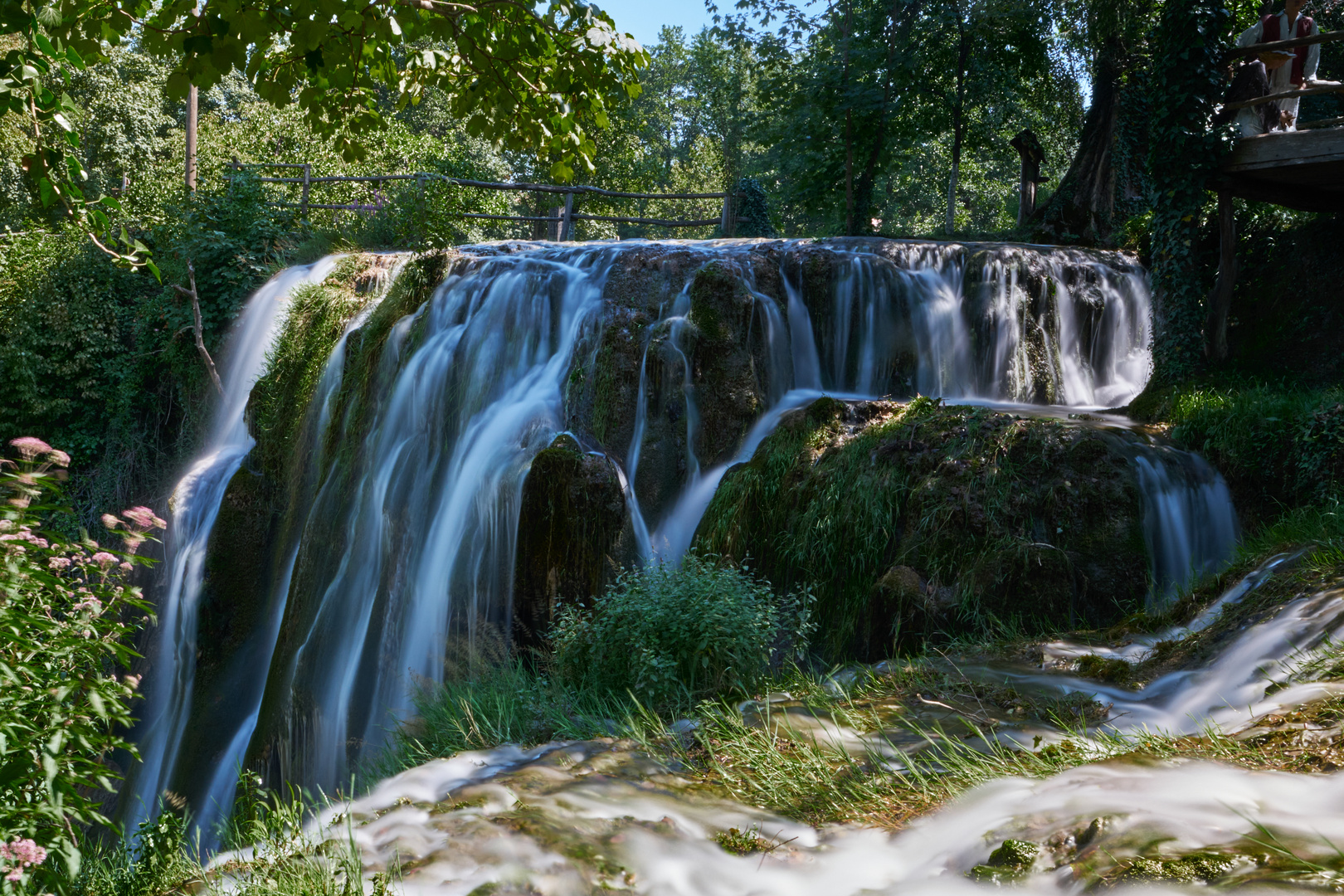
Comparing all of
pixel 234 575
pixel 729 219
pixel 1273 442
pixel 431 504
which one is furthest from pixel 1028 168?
pixel 234 575

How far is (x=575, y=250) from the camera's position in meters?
11.5

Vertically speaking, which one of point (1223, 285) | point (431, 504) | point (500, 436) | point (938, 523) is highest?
point (1223, 285)

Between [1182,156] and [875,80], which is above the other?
[875,80]

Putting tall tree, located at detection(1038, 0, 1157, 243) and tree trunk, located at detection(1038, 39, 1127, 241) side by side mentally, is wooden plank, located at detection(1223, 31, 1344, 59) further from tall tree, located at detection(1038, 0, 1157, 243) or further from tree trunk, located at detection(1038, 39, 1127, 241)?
tree trunk, located at detection(1038, 39, 1127, 241)

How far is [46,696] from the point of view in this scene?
3.16 metres

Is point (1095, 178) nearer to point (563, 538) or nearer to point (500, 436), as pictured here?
point (500, 436)

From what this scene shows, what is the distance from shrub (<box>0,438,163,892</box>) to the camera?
2.90 m

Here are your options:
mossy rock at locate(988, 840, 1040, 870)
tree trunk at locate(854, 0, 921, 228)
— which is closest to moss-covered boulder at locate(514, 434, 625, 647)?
mossy rock at locate(988, 840, 1040, 870)

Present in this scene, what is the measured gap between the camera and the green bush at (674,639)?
4.80 metres

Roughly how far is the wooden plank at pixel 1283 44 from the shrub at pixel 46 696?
9.61m

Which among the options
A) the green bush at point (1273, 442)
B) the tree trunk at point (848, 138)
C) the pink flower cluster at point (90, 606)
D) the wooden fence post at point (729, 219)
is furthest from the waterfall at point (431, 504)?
the tree trunk at point (848, 138)

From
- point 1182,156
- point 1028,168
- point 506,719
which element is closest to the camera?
point 506,719

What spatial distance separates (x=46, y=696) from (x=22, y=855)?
0.73 meters

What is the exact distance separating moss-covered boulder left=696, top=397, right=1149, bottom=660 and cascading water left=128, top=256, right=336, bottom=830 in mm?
6890
